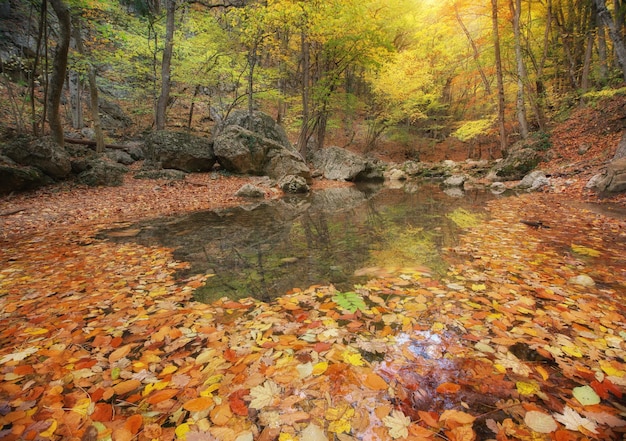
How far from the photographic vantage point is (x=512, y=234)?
4262 mm

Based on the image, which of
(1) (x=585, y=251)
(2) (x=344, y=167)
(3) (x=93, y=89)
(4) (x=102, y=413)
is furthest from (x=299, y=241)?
(3) (x=93, y=89)

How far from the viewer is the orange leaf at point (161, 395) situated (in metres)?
1.47

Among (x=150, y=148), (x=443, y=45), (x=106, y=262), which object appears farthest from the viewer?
(x=443, y=45)

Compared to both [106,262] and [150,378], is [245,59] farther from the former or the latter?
[150,378]

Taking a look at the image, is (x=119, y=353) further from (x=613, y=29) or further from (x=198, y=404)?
(x=613, y=29)

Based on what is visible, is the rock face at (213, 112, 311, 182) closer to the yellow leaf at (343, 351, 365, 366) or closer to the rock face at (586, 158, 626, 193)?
the rock face at (586, 158, 626, 193)

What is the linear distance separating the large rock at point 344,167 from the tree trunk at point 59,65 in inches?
420

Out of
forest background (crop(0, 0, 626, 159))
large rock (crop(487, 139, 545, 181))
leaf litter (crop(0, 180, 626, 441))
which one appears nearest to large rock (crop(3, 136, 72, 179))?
forest background (crop(0, 0, 626, 159))

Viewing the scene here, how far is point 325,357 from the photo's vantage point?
5.84 feet

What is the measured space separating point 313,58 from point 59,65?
425 inches

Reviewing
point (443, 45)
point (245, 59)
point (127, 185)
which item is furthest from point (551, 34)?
point (127, 185)

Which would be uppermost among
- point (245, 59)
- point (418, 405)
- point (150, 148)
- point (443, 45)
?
point (443, 45)

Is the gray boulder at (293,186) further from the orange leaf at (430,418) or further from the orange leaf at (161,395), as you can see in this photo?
the orange leaf at (430,418)

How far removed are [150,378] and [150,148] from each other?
38.4 feet
